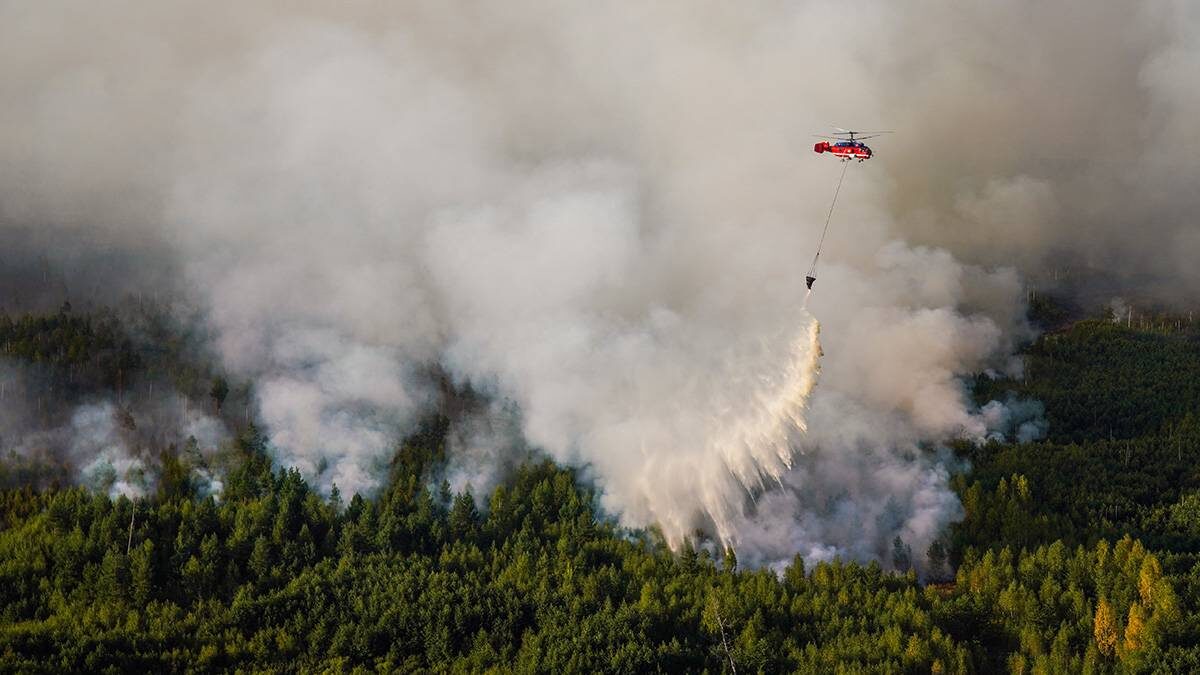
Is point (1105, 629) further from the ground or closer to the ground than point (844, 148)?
closer to the ground

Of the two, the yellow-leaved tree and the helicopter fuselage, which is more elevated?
the helicopter fuselage

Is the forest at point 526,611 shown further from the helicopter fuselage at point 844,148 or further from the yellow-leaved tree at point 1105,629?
the helicopter fuselage at point 844,148

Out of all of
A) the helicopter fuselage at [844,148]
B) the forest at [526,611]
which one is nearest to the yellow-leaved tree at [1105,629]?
the forest at [526,611]

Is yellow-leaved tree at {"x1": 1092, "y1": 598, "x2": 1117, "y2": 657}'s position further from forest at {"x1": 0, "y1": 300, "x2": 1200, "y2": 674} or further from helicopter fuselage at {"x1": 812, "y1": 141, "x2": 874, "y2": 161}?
helicopter fuselage at {"x1": 812, "y1": 141, "x2": 874, "y2": 161}

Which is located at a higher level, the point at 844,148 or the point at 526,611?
the point at 844,148

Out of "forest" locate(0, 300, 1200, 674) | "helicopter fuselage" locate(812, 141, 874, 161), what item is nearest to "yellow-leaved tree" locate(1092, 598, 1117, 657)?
"forest" locate(0, 300, 1200, 674)

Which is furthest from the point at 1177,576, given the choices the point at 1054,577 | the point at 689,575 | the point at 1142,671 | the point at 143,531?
the point at 143,531

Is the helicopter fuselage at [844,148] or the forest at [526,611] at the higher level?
the helicopter fuselage at [844,148]

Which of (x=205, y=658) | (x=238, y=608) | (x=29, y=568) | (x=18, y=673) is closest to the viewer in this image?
(x=18, y=673)

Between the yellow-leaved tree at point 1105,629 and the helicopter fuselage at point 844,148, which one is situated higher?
the helicopter fuselage at point 844,148

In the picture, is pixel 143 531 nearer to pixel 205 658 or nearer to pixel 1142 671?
pixel 205 658

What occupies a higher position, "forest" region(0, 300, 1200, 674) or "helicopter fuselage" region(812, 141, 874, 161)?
"helicopter fuselage" region(812, 141, 874, 161)
